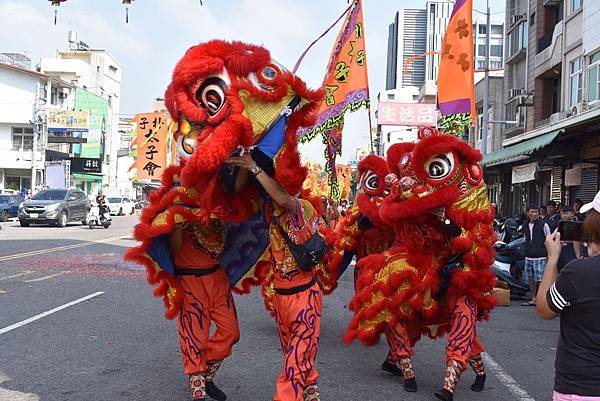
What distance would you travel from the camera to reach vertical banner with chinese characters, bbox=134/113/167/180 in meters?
18.5

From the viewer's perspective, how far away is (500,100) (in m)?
30.8

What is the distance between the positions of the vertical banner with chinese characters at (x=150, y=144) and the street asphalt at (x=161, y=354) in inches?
356

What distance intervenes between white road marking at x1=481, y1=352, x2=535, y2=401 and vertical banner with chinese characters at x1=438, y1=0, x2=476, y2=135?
3736mm

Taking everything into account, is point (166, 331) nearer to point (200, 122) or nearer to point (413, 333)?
point (413, 333)

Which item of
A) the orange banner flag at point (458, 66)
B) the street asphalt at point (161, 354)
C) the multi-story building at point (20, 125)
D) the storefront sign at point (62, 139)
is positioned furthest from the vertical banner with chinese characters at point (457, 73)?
the storefront sign at point (62, 139)

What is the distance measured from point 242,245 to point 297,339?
2.93 ft

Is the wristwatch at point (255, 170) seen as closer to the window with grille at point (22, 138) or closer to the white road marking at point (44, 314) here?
the white road marking at point (44, 314)

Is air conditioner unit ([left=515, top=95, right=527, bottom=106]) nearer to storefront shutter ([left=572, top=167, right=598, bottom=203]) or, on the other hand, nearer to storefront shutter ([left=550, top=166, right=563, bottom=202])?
storefront shutter ([left=550, top=166, right=563, bottom=202])

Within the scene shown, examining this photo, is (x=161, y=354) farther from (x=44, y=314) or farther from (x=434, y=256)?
(x=434, y=256)

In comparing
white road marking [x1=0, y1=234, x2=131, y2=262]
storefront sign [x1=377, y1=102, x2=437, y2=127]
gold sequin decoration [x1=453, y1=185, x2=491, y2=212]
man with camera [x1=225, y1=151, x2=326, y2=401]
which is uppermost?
storefront sign [x1=377, y1=102, x2=437, y2=127]

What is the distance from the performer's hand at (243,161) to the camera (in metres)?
3.39

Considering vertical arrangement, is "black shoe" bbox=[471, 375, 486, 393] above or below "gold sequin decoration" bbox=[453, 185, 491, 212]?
below

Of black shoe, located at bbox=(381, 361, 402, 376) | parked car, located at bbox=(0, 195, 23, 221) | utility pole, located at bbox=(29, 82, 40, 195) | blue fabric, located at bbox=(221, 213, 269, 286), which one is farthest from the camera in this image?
utility pole, located at bbox=(29, 82, 40, 195)

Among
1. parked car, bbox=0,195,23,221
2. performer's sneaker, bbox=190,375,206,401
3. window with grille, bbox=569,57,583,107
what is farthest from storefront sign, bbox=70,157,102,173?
performer's sneaker, bbox=190,375,206,401
